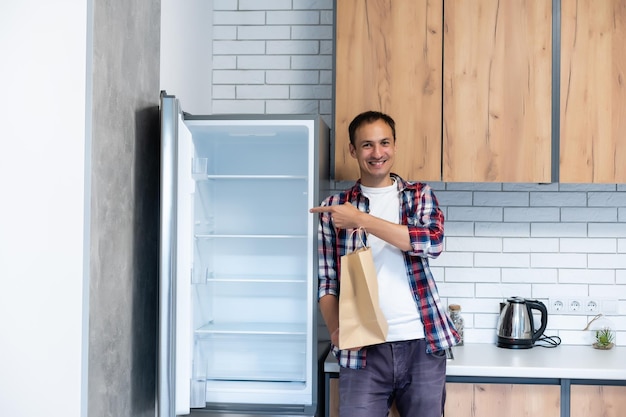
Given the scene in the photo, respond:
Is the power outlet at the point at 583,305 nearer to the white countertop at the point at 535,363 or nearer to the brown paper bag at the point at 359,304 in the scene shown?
the white countertop at the point at 535,363

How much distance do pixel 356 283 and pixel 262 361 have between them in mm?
674

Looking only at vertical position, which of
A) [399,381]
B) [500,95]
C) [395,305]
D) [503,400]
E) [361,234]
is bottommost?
[503,400]

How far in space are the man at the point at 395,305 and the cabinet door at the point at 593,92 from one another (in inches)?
29.4

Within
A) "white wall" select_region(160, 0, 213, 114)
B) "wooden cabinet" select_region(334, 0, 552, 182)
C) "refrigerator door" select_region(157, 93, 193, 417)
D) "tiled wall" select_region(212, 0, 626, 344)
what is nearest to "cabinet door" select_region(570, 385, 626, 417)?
"tiled wall" select_region(212, 0, 626, 344)

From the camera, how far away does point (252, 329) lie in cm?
275

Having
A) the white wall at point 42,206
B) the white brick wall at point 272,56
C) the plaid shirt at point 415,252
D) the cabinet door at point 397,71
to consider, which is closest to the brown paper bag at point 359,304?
the plaid shirt at point 415,252

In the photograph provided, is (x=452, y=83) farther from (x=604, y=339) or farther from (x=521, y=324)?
(x=604, y=339)

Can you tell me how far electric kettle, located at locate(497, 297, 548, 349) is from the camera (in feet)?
9.78

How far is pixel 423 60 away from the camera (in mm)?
2852

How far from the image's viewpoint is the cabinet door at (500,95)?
2820 mm

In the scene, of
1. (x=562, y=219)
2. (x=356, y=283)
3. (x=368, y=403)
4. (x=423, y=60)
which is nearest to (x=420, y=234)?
(x=356, y=283)

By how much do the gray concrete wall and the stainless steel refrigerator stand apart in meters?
0.15

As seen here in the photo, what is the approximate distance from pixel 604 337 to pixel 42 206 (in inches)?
91.2

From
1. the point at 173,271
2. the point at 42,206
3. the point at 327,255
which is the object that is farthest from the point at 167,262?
the point at 327,255
